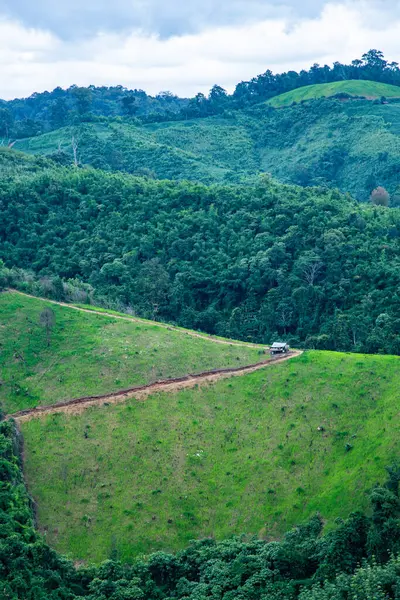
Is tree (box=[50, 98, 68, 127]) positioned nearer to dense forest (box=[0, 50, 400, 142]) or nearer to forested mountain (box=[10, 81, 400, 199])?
dense forest (box=[0, 50, 400, 142])

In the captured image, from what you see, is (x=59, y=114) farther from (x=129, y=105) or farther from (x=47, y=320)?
(x=47, y=320)

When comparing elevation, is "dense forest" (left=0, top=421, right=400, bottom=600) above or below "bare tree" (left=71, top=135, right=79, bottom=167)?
below

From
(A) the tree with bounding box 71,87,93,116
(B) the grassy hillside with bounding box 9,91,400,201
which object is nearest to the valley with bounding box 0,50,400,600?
(B) the grassy hillside with bounding box 9,91,400,201

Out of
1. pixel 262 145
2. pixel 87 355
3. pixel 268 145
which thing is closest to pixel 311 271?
pixel 87 355

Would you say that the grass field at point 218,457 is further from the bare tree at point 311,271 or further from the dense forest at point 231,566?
the bare tree at point 311,271

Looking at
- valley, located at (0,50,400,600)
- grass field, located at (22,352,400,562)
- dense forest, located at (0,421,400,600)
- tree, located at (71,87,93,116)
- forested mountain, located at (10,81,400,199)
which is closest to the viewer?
dense forest, located at (0,421,400,600)

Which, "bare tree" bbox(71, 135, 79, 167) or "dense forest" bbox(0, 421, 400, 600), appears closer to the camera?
"dense forest" bbox(0, 421, 400, 600)

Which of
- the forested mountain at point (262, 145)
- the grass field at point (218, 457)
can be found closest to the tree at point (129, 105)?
the forested mountain at point (262, 145)
